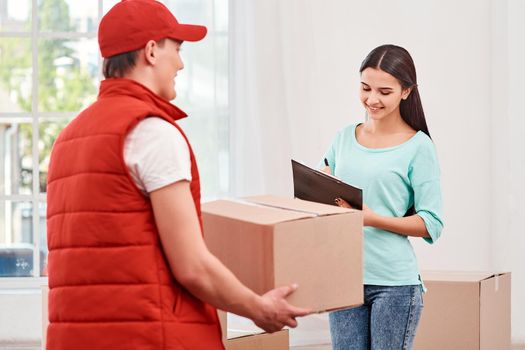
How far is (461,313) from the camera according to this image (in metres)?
2.91

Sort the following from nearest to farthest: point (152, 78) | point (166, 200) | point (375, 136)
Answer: point (166, 200)
point (152, 78)
point (375, 136)

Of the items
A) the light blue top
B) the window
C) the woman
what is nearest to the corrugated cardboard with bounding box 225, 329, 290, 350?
the woman

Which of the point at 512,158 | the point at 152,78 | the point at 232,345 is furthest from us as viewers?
the point at 512,158

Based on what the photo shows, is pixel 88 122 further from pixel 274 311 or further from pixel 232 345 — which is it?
pixel 232 345

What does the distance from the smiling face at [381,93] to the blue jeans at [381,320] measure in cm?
45

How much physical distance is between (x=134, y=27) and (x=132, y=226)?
1.13 ft

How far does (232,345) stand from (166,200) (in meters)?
1.17

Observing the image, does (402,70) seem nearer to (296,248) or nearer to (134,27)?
(296,248)


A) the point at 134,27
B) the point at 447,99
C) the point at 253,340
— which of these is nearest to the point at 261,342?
the point at 253,340

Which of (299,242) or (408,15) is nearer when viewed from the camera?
(299,242)

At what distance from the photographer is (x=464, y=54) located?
3.90 meters

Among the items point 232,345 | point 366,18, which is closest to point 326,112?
point 366,18

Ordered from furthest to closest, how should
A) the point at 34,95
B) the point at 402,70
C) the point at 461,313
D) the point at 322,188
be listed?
the point at 34,95, the point at 461,313, the point at 402,70, the point at 322,188

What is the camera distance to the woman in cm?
204
